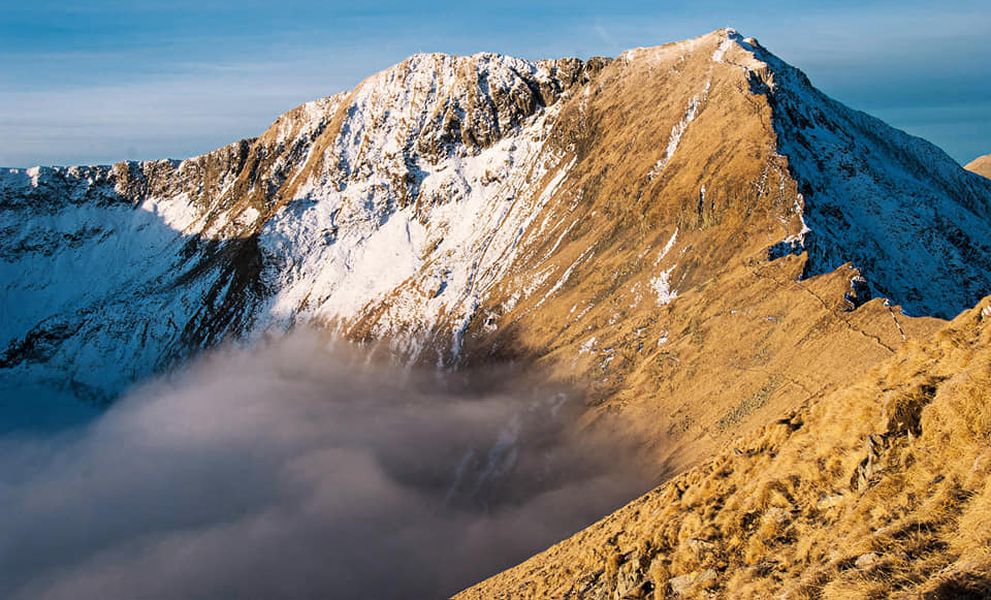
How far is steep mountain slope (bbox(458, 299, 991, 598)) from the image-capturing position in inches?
630

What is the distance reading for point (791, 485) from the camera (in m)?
22.9

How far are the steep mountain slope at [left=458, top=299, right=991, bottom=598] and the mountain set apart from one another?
30.5 feet

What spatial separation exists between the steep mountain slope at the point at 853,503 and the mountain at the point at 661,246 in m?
9.29

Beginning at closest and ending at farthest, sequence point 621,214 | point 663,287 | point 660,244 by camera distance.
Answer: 1. point 663,287
2. point 660,244
3. point 621,214

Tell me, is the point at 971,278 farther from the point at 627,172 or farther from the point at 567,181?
the point at 567,181

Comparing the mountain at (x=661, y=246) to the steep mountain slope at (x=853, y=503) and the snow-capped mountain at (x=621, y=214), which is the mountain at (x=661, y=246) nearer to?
the snow-capped mountain at (x=621, y=214)

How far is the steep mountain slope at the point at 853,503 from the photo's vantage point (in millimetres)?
16000

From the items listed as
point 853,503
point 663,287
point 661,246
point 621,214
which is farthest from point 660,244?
point 853,503

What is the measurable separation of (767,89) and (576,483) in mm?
85666

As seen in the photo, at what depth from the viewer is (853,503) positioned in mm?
20109

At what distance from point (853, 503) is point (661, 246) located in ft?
331

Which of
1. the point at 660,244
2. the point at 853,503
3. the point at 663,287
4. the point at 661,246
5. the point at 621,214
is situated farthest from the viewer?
the point at 621,214

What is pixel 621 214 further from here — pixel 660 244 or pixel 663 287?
pixel 663 287

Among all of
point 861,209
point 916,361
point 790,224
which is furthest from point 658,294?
point 916,361
